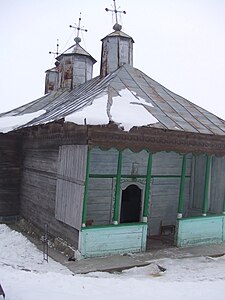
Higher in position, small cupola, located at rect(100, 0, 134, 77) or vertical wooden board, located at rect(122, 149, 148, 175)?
small cupola, located at rect(100, 0, 134, 77)

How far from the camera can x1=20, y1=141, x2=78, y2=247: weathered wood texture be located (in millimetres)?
10452

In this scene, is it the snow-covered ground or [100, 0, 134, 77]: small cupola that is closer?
the snow-covered ground

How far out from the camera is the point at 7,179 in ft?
45.2

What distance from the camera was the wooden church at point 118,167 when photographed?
29.6 feet

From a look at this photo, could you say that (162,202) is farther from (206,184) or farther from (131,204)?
(206,184)

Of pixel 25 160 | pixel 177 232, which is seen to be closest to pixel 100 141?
pixel 177 232

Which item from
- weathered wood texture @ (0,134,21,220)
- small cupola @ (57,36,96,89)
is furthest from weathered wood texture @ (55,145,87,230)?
small cupola @ (57,36,96,89)

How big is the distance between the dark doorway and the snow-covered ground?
264 cm

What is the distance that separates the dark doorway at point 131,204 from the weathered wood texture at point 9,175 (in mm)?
5033

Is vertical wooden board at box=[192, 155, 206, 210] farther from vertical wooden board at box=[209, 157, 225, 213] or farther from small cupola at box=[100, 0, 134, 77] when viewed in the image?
small cupola at box=[100, 0, 134, 77]

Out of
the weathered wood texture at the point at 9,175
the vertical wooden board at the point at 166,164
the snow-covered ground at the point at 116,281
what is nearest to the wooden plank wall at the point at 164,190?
the vertical wooden board at the point at 166,164

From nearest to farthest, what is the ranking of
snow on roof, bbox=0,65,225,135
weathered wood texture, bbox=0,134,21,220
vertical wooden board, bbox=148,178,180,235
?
snow on roof, bbox=0,65,225,135 → vertical wooden board, bbox=148,178,180,235 → weathered wood texture, bbox=0,134,21,220

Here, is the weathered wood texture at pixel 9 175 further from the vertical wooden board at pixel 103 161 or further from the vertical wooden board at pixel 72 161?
the vertical wooden board at pixel 103 161

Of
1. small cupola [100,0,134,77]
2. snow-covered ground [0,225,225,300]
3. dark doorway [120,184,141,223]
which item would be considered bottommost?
snow-covered ground [0,225,225,300]
